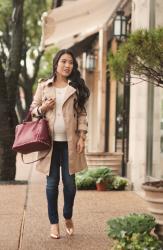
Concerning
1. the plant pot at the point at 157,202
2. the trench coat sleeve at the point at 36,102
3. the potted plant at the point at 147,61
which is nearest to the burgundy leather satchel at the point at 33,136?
the trench coat sleeve at the point at 36,102

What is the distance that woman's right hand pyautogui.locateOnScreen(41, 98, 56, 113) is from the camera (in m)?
5.81

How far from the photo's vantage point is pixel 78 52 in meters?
19.2

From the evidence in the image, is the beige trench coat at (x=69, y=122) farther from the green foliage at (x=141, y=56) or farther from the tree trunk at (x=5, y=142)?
the tree trunk at (x=5, y=142)

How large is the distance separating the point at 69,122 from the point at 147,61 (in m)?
1.29

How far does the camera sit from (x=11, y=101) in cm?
1173

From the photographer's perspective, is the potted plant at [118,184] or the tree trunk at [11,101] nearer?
the potted plant at [118,184]

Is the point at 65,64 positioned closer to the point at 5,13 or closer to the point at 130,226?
the point at 130,226

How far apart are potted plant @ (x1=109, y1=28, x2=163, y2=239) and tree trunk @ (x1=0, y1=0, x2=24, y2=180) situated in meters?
6.17

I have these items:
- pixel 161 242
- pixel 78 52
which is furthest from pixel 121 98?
pixel 161 242

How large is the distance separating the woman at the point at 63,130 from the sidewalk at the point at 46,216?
29cm

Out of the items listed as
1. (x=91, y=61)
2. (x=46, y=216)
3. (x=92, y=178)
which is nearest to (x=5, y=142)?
(x=92, y=178)

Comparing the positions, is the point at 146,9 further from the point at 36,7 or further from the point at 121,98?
the point at 36,7

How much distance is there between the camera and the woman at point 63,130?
586cm

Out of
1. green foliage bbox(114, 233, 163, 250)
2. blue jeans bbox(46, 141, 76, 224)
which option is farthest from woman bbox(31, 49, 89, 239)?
green foliage bbox(114, 233, 163, 250)
